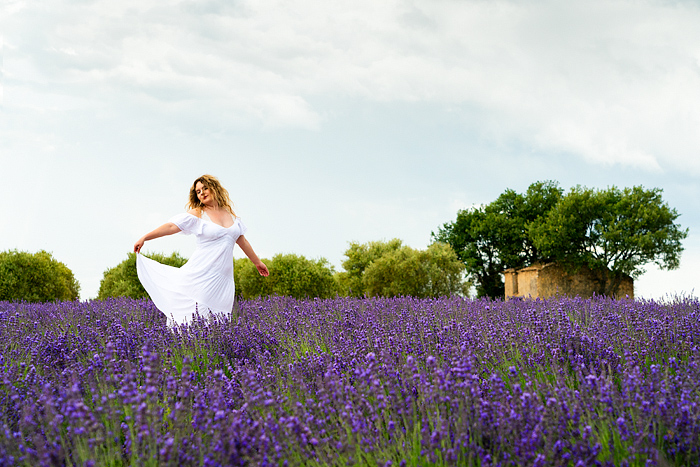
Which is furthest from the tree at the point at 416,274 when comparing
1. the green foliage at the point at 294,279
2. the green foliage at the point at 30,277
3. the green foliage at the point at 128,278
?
the green foliage at the point at 30,277

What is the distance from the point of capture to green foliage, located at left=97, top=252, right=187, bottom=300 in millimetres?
12180

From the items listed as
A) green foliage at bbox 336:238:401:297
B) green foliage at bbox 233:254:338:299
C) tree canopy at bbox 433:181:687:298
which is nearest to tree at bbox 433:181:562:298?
tree canopy at bbox 433:181:687:298

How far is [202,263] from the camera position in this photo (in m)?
5.55

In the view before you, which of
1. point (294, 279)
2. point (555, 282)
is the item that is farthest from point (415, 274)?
point (555, 282)

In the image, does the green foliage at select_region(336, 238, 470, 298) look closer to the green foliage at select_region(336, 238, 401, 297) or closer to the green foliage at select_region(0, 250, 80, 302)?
the green foliage at select_region(336, 238, 401, 297)

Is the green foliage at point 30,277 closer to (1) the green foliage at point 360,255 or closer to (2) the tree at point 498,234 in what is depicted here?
(1) the green foliage at point 360,255

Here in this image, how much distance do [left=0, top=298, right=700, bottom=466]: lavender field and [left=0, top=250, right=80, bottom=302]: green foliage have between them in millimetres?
9603

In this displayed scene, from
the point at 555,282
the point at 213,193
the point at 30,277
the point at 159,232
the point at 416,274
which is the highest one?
the point at 213,193

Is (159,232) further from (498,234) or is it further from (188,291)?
(498,234)

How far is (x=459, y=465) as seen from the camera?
6.16ft

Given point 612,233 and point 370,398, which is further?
point 612,233

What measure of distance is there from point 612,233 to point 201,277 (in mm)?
22582

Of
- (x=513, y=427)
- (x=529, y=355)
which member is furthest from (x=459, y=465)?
(x=529, y=355)

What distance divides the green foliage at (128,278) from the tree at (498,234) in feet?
57.9
